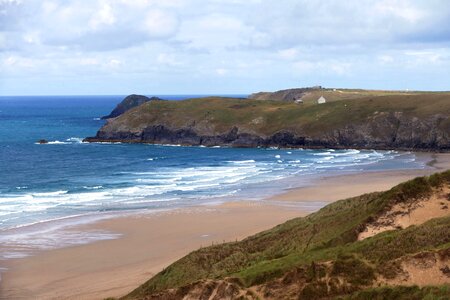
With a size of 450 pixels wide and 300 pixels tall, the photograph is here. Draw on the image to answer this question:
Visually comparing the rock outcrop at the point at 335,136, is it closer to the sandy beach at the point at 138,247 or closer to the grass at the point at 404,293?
the sandy beach at the point at 138,247

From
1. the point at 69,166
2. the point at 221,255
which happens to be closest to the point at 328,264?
the point at 221,255

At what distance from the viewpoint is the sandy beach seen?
3647 centimetres

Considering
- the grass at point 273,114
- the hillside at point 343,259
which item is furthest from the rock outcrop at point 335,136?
the hillside at point 343,259

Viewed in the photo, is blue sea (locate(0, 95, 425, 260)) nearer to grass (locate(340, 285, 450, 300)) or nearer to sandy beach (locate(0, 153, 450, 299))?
sandy beach (locate(0, 153, 450, 299))

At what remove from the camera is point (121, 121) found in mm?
150625

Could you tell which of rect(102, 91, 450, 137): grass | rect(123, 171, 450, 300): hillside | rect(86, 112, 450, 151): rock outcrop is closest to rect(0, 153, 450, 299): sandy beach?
rect(123, 171, 450, 300): hillside

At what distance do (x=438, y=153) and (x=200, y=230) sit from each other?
72.9 meters

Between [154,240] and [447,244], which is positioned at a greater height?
[447,244]

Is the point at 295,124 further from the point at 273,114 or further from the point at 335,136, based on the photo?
the point at 273,114

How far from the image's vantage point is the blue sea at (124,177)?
53.9 meters

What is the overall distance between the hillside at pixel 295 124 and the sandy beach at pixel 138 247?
182 feet

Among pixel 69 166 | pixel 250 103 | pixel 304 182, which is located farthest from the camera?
pixel 250 103

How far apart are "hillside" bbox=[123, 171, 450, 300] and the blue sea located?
1759cm

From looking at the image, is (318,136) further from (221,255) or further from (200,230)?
(221,255)
